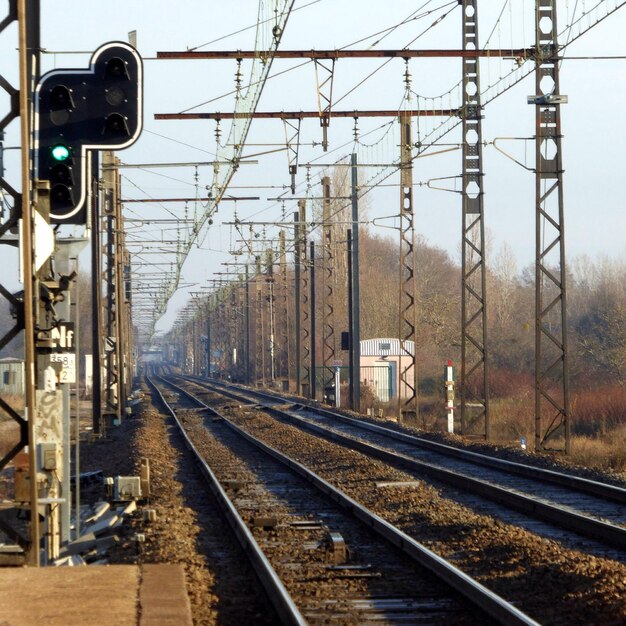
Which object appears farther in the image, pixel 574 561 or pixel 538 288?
pixel 538 288

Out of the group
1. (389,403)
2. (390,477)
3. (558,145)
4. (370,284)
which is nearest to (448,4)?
(558,145)

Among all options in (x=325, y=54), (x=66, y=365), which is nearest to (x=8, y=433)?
(x=325, y=54)

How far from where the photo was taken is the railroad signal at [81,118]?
10.6 meters

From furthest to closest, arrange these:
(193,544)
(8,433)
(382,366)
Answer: (382,366) → (8,433) → (193,544)

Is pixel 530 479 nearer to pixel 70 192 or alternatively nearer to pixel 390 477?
pixel 390 477

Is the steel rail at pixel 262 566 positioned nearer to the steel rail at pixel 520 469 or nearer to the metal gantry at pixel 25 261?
the metal gantry at pixel 25 261

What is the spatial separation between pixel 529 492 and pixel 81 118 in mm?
9311

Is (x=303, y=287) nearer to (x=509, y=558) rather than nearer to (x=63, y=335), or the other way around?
(x=63, y=335)

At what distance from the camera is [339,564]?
10.7m

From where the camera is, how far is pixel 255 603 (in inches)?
357

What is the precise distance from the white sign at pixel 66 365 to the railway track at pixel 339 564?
8.17 ft

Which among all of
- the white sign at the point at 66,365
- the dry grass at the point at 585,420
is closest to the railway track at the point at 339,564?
the white sign at the point at 66,365

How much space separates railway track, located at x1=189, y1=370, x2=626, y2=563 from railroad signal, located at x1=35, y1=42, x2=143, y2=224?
6.23 meters

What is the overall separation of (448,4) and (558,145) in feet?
16.2
